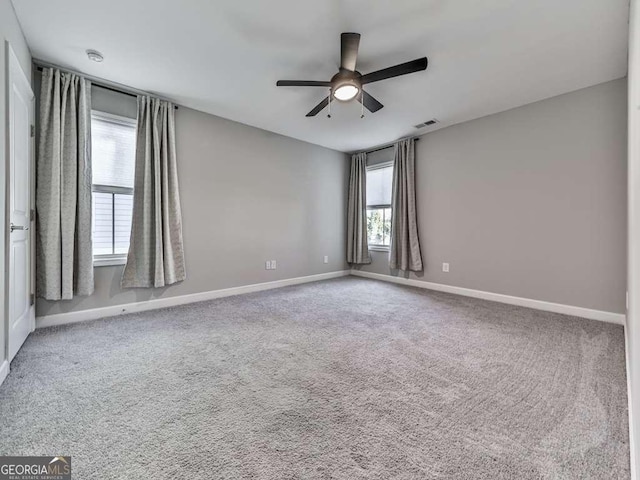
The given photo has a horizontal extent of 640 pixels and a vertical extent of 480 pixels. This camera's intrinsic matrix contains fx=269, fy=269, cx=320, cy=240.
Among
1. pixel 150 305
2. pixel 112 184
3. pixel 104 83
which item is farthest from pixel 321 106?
pixel 150 305

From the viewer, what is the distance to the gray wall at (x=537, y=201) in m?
2.68

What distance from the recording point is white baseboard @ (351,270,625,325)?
2.68 metres

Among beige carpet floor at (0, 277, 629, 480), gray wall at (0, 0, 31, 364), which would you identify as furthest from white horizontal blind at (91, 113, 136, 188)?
beige carpet floor at (0, 277, 629, 480)

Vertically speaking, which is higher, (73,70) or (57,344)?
(73,70)

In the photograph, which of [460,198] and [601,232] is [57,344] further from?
[601,232]

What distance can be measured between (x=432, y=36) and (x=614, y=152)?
2.20 m

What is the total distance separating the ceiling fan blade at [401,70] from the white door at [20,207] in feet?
8.05

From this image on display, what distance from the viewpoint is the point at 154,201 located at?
3.01 metres

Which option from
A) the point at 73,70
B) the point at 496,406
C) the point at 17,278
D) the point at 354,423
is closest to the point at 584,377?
the point at 496,406

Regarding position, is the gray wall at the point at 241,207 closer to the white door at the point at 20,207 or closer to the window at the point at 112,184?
the window at the point at 112,184

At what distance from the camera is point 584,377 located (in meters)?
1.68

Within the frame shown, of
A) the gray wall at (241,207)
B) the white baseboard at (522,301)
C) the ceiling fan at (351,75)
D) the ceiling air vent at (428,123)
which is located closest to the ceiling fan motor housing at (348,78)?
the ceiling fan at (351,75)

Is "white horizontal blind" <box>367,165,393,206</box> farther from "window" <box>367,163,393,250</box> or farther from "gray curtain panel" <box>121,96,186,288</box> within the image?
"gray curtain panel" <box>121,96,186,288</box>

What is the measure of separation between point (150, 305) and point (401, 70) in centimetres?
345
